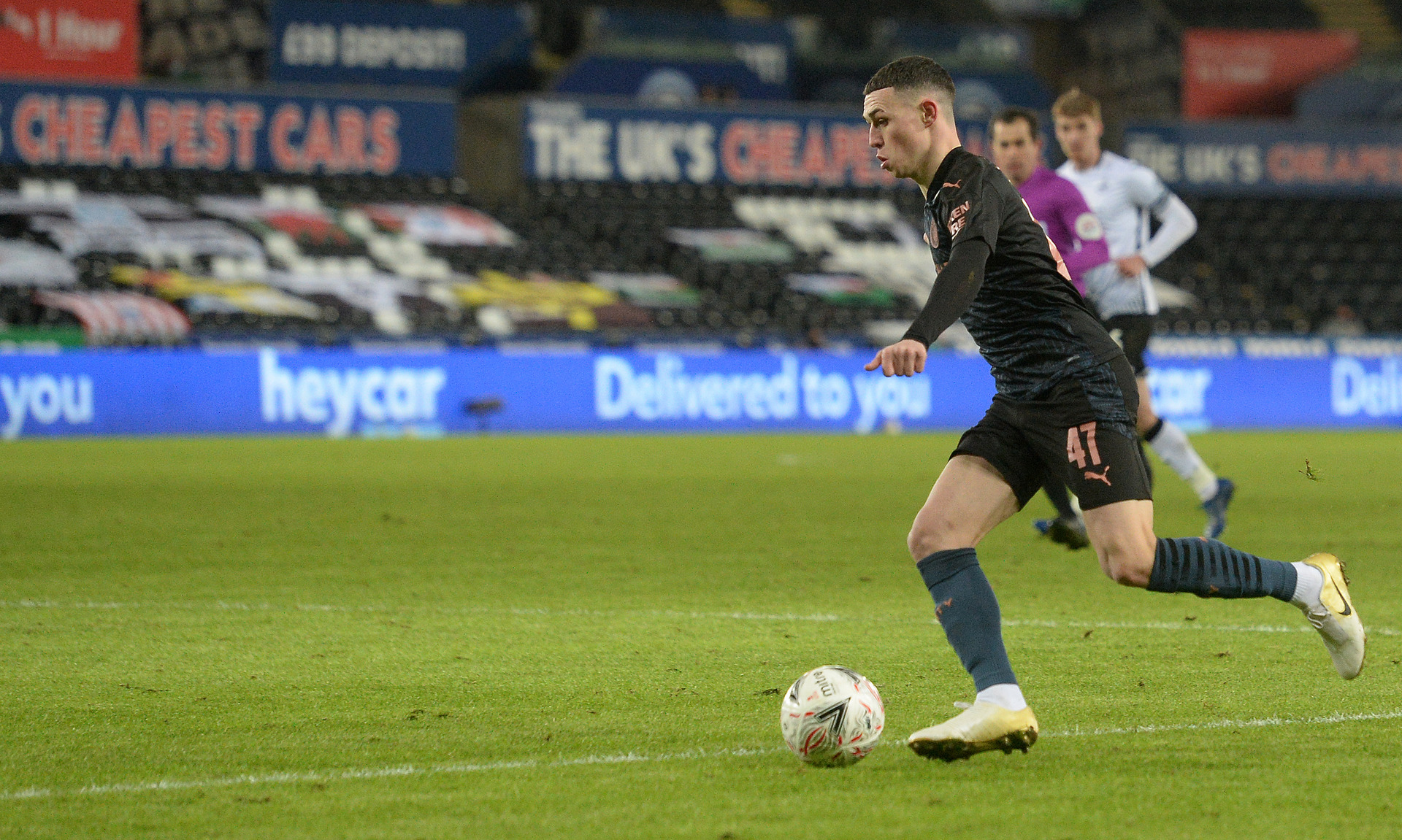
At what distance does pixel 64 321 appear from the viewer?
22.5 metres

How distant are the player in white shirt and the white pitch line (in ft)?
15.5

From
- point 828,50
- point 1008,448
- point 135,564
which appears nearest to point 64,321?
point 135,564

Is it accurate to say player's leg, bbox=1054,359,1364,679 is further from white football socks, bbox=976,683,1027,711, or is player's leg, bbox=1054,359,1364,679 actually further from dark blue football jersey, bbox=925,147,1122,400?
white football socks, bbox=976,683,1027,711

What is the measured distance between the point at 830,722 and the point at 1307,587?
4.82 feet

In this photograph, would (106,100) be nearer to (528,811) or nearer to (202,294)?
(202,294)

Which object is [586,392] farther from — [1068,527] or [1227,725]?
[1227,725]

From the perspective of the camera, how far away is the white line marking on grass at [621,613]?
6.72 m

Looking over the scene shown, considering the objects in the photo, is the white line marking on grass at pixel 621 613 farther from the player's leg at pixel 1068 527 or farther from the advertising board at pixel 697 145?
the advertising board at pixel 697 145

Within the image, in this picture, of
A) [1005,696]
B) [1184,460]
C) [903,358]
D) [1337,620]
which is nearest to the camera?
[903,358]

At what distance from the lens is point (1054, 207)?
8977mm

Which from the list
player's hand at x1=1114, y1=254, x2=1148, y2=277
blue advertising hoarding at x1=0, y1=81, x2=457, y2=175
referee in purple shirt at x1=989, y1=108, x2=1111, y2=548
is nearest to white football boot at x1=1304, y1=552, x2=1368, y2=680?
referee in purple shirt at x1=989, y1=108, x2=1111, y2=548

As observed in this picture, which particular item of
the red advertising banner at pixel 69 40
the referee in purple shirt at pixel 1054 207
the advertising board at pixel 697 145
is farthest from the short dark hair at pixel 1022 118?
the red advertising banner at pixel 69 40

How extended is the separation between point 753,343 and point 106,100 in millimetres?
10980

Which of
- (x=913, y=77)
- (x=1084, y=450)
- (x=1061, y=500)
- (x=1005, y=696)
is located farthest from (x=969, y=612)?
(x=1061, y=500)
